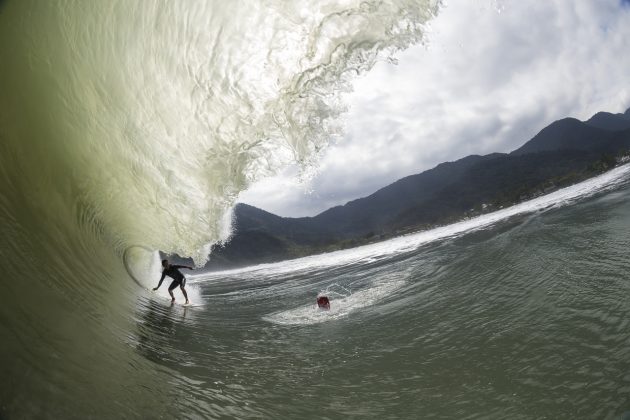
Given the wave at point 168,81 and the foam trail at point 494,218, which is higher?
the wave at point 168,81

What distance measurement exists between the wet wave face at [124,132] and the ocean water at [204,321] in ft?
0.11

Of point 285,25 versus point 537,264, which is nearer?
point 285,25

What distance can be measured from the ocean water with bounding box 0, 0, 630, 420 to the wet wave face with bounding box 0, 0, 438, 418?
0.11 ft

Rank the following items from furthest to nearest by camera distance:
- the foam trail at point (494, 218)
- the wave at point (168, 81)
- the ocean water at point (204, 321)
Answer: the foam trail at point (494, 218), the wave at point (168, 81), the ocean water at point (204, 321)

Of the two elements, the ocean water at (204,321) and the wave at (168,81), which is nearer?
the ocean water at (204,321)

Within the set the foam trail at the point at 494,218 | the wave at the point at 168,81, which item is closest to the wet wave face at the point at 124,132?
the wave at the point at 168,81

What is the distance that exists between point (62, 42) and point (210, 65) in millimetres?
2428

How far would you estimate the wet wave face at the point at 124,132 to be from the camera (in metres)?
4.25

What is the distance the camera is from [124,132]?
767 cm

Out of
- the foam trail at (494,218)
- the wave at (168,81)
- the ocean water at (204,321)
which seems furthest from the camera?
the foam trail at (494,218)

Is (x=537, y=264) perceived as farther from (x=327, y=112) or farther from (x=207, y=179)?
(x=207, y=179)

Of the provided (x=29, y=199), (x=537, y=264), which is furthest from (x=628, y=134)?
(x=29, y=199)

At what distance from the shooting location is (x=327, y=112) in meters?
7.83

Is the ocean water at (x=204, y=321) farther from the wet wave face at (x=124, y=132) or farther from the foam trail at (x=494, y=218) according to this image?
the foam trail at (x=494, y=218)
